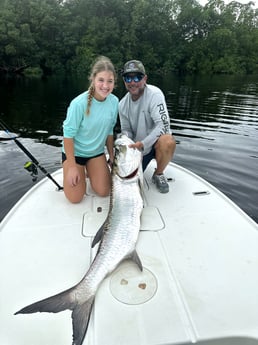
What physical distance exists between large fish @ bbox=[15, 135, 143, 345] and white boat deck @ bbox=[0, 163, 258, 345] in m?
0.07

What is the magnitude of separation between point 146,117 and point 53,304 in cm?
303

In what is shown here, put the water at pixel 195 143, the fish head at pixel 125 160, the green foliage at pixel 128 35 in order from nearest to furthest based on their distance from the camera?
the fish head at pixel 125 160
the water at pixel 195 143
the green foliage at pixel 128 35

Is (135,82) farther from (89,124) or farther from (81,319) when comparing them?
(81,319)

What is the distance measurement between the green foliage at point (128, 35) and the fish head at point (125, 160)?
46.1m

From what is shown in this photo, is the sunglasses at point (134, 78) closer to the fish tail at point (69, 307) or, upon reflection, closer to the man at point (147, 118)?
the man at point (147, 118)

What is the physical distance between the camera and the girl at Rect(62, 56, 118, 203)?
12.2ft

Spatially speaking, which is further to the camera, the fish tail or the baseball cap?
the baseball cap

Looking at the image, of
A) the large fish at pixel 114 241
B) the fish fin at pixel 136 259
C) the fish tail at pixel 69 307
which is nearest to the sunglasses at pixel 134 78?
the large fish at pixel 114 241

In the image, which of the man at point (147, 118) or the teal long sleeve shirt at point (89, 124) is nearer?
the teal long sleeve shirt at point (89, 124)

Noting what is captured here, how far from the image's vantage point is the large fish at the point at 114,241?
2111 mm

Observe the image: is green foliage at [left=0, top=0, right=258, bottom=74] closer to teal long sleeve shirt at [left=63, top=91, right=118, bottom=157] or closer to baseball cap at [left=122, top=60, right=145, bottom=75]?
baseball cap at [left=122, top=60, right=145, bottom=75]

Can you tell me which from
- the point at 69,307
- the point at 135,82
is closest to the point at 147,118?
the point at 135,82

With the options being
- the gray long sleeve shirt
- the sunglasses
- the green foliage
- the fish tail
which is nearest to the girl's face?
the sunglasses

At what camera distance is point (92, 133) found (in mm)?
4031
